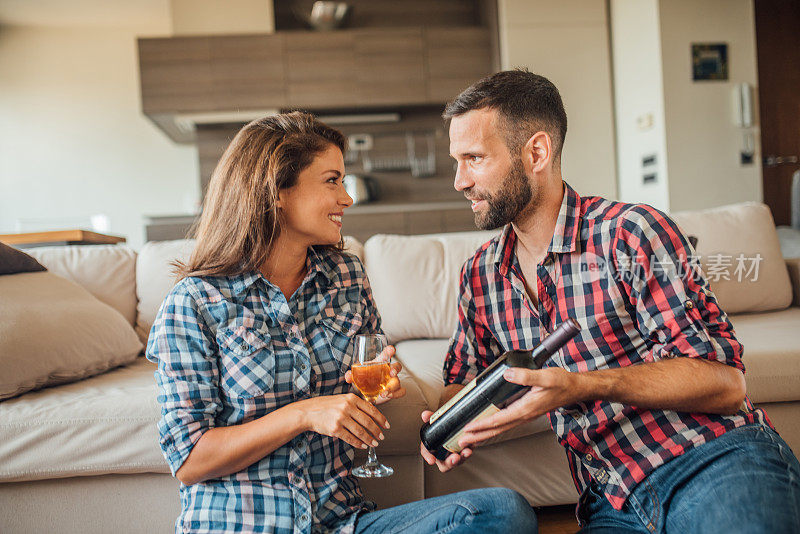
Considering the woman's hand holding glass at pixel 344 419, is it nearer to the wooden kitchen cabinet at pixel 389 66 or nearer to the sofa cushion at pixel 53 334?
the sofa cushion at pixel 53 334

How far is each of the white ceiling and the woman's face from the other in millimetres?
5144

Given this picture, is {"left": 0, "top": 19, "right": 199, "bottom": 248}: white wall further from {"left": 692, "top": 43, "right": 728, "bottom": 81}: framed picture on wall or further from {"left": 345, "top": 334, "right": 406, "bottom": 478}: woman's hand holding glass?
{"left": 345, "top": 334, "right": 406, "bottom": 478}: woman's hand holding glass

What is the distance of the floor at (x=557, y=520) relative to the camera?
1743 mm

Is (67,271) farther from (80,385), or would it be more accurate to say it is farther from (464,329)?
(464,329)

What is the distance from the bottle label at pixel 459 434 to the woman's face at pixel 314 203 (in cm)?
49

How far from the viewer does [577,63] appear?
203 inches

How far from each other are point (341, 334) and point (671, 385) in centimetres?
64

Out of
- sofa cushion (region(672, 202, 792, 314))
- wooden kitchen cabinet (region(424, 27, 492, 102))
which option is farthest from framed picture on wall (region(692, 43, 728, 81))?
sofa cushion (region(672, 202, 792, 314))

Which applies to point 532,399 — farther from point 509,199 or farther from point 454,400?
point 509,199

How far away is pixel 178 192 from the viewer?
612 cm

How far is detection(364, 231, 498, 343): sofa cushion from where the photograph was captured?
2412mm

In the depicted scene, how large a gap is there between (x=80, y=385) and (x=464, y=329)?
3.61 ft

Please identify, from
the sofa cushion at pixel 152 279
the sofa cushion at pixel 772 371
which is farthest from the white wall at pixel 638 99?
the sofa cushion at pixel 152 279

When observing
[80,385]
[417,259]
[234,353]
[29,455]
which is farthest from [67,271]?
[234,353]
